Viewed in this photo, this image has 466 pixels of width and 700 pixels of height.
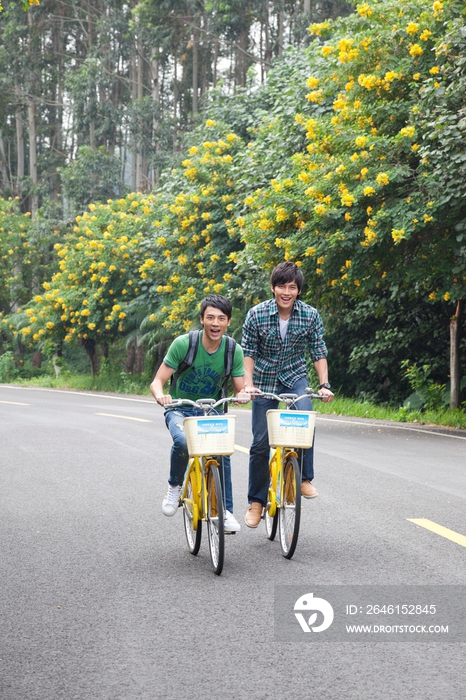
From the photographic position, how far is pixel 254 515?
704cm

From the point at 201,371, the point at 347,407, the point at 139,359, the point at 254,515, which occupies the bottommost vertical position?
the point at 347,407

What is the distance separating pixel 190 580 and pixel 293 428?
1.14 metres

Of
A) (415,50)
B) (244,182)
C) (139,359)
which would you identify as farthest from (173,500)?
(139,359)

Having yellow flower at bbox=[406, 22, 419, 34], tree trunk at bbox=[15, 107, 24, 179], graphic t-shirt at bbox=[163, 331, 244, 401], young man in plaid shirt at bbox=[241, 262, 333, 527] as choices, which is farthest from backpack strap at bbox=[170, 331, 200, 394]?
tree trunk at bbox=[15, 107, 24, 179]

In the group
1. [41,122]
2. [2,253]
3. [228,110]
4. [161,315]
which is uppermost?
[41,122]

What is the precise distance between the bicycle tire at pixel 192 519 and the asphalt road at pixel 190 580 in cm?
9

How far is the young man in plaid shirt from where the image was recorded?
6.93 metres

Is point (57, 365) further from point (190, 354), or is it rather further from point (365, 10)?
point (190, 354)

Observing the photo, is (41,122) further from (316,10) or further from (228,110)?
(228,110)

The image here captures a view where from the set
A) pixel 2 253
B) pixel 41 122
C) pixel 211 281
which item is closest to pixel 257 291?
pixel 211 281

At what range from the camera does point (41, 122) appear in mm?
50500

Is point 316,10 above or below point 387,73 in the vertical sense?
above

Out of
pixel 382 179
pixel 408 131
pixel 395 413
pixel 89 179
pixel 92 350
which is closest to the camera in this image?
pixel 382 179

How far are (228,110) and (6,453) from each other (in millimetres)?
19215
